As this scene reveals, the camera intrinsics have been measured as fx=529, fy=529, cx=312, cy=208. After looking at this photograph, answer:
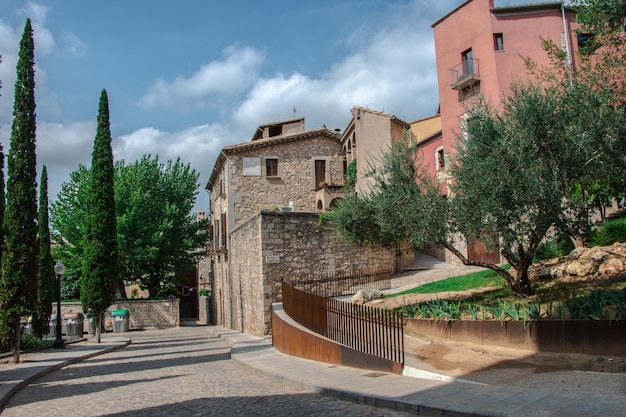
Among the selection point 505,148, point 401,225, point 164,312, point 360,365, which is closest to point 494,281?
point 401,225

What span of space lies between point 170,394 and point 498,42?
19.7 metres

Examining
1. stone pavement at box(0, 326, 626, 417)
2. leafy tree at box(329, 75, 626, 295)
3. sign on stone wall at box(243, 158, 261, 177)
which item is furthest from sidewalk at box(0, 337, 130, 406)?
sign on stone wall at box(243, 158, 261, 177)

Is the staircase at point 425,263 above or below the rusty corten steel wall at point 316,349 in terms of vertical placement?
above

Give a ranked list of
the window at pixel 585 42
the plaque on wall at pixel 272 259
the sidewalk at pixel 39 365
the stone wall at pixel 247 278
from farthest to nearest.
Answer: the window at pixel 585 42, the stone wall at pixel 247 278, the plaque on wall at pixel 272 259, the sidewalk at pixel 39 365

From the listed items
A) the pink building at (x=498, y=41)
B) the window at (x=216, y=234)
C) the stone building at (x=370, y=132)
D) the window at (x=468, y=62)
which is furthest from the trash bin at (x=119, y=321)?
the window at (x=468, y=62)

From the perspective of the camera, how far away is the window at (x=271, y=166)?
30739 millimetres

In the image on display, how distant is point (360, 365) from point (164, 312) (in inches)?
1050

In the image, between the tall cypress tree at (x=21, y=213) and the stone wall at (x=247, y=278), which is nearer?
the tall cypress tree at (x=21, y=213)

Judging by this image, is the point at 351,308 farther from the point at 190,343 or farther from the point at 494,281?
the point at 190,343

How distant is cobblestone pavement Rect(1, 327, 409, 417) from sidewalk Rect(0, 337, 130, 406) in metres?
0.20

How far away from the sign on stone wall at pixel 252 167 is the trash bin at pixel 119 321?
10873mm

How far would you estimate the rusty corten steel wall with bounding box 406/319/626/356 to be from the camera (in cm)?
809

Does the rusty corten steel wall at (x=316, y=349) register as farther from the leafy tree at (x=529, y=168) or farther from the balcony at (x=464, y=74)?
the balcony at (x=464, y=74)

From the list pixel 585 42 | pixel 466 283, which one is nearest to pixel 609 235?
pixel 466 283
